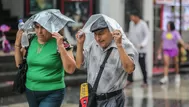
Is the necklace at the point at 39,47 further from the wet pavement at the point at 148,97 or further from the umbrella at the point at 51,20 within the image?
the wet pavement at the point at 148,97

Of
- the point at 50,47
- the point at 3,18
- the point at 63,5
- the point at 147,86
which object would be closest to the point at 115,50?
the point at 50,47

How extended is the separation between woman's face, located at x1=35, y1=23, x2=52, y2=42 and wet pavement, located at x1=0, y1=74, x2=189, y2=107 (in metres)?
3.76

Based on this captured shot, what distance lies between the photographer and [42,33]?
4555 millimetres

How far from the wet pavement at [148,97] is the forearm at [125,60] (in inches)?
170

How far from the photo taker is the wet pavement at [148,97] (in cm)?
848

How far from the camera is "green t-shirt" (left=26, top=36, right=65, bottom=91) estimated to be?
14.9 feet

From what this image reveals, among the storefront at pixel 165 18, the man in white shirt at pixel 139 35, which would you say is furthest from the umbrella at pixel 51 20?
the storefront at pixel 165 18

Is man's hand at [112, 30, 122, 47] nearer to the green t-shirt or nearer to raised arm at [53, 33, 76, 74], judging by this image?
raised arm at [53, 33, 76, 74]

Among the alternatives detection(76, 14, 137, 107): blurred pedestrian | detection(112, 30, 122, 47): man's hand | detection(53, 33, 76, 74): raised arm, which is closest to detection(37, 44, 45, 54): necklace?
detection(53, 33, 76, 74): raised arm

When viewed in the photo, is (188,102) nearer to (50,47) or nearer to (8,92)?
(8,92)

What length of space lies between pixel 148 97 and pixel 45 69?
520cm

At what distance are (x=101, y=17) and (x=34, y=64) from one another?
3.02 feet

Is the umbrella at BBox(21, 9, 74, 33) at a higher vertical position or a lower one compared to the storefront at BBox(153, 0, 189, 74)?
higher

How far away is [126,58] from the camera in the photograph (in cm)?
398
